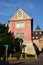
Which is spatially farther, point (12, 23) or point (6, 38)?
point (12, 23)

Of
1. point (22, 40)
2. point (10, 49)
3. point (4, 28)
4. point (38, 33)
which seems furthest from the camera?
point (38, 33)

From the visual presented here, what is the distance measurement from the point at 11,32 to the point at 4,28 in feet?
58.8

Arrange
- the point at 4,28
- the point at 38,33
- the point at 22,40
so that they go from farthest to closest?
the point at 38,33 → the point at 4,28 → the point at 22,40

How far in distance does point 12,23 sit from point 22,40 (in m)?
4.92

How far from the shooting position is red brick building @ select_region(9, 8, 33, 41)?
5369 cm

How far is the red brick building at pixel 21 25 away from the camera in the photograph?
5369cm

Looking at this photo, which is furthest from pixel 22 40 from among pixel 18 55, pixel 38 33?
pixel 38 33

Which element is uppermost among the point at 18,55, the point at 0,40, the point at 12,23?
the point at 12,23

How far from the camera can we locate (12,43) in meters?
44.9

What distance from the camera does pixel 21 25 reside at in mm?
54406

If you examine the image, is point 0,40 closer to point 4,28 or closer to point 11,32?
point 11,32

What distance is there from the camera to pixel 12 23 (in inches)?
2159

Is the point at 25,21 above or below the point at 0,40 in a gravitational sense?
above

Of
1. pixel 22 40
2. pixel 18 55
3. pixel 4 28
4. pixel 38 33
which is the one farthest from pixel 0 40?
pixel 38 33
